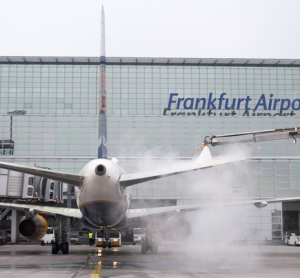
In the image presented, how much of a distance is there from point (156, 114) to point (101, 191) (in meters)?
50.8

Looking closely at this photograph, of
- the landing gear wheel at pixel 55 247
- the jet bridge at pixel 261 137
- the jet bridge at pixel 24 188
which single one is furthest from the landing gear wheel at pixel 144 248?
the jet bridge at pixel 24 188

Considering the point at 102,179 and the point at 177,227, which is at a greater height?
the point at 102,179

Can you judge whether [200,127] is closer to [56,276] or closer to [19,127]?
[19,127]

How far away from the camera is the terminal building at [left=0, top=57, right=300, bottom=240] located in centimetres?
6400

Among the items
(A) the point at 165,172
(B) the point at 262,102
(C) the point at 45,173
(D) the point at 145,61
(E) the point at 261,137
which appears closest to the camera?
(C) the point at 45,173

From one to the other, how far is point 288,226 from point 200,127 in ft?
109

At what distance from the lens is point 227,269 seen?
1900cm

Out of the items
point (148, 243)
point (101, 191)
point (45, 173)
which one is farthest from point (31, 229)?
point (45, 173)

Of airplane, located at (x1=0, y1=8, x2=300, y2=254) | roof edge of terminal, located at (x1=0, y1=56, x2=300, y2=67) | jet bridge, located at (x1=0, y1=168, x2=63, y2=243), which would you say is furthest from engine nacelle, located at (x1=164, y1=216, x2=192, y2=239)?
roof edge of terminal, located at (x1=0, y1=56, x2=300, y2=67)

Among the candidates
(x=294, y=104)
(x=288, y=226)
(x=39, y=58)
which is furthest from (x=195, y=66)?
(x=288, y=226)

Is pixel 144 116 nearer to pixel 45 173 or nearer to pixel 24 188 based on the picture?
pixel 24 188

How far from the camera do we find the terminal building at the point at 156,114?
64000mm

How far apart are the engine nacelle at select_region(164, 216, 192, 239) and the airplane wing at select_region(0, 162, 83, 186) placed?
1287 centimetres

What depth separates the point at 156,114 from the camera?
70.3 meters
